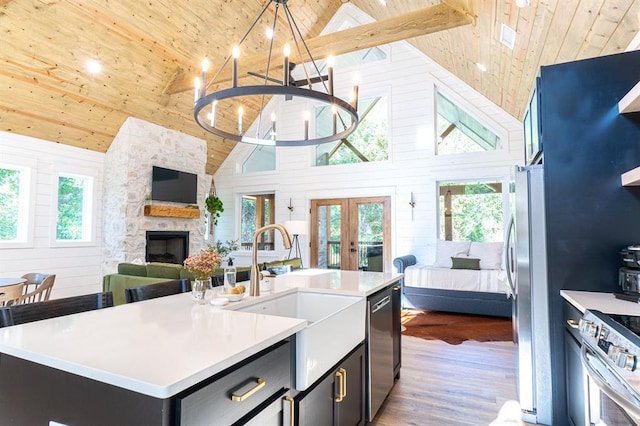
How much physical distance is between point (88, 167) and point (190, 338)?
6.00m

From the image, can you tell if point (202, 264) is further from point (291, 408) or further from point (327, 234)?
point (327, 234)

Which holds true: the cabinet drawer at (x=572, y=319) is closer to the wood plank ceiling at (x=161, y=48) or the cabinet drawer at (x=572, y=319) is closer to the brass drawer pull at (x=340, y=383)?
the brass drawer pull at (x=340, y=383)

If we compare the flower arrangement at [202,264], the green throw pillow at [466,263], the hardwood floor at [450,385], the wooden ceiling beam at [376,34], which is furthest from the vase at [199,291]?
the green throw pillow at [466,263]

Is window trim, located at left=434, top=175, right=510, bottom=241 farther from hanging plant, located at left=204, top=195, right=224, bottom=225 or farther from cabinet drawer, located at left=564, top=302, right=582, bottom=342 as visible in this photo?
hanging plant, located at left=204, top=195, right=224, bottom=225

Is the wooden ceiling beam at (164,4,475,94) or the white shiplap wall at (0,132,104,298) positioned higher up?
the wooden ceiling beam at (164,4,475,94)

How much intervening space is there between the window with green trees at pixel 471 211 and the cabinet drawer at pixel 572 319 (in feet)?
14.0

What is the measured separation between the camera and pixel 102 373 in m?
0.92

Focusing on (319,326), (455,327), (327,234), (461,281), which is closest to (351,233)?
(327,234)

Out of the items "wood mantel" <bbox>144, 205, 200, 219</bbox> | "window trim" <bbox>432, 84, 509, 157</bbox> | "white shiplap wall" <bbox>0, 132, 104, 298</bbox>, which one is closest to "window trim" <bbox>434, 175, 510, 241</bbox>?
"window trim" <bbox>432, 84, 509, 157</bbox>

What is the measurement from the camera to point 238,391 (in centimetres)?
107

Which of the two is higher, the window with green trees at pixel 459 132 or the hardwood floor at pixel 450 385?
the window with green trees at pixel 459 132

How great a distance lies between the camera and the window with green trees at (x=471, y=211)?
620 centimetres

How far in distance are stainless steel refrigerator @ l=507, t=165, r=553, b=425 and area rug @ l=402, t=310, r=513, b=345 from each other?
165 cm

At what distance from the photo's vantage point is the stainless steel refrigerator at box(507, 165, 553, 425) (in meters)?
2.34
